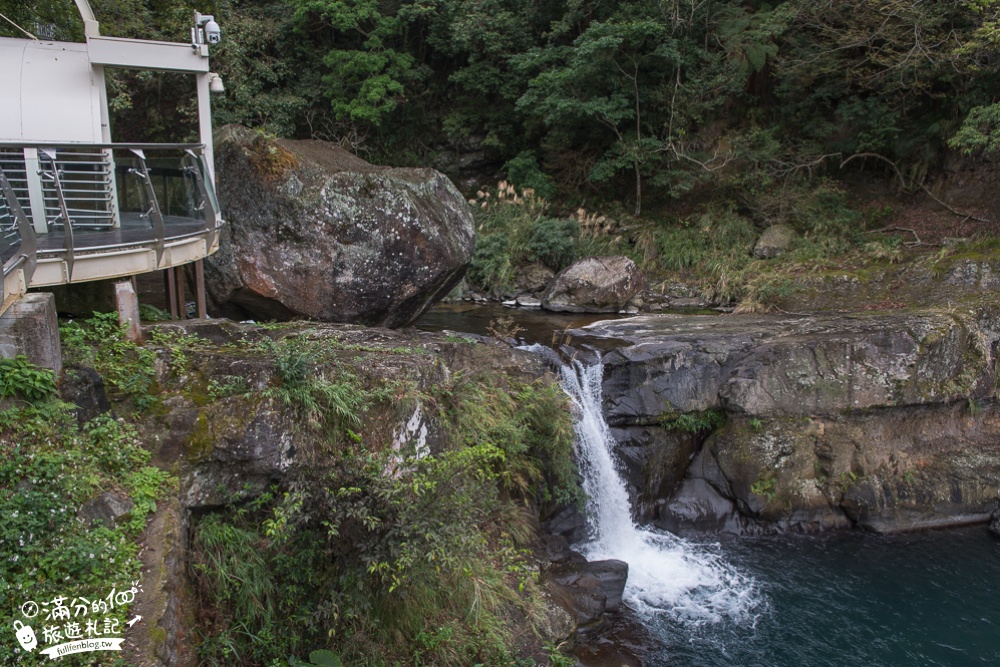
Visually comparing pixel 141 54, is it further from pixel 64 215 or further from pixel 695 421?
pixel 695 421

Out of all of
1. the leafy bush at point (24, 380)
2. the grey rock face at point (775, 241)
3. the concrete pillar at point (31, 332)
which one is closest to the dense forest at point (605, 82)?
the grey rock face at point (775, 241)

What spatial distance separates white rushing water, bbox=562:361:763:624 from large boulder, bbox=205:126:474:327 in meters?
2.77

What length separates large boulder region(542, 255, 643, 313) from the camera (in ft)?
46.2

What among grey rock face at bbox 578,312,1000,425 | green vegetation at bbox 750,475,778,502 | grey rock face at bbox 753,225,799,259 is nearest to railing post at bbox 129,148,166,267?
grey rock face at bbox 578,312,1000,425

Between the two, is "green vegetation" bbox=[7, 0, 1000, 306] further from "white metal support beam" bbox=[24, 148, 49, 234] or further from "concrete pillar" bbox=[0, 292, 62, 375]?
"concrete pillar" bbox=[0, 292, 62, 375]

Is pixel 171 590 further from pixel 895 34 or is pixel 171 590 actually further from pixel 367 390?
pixel 895 34

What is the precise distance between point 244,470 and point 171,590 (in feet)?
4.05

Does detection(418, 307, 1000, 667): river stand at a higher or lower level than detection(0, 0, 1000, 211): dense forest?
lower

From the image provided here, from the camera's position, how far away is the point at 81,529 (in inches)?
193

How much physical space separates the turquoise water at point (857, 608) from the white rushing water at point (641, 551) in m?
0.16

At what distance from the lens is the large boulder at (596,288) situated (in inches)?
555

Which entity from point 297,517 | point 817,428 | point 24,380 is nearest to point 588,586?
point 297,517

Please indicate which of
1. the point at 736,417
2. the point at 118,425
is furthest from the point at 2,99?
the point at 736,417

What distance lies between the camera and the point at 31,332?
546 centimetres
